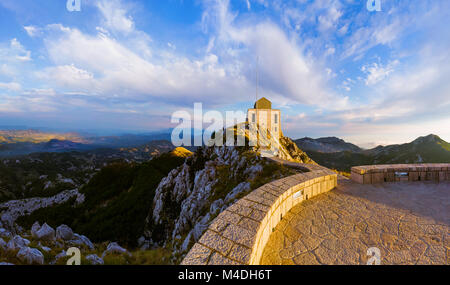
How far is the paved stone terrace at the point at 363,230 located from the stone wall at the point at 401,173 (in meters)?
1.25

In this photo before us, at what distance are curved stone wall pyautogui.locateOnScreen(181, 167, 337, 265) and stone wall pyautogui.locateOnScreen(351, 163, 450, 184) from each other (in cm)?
377

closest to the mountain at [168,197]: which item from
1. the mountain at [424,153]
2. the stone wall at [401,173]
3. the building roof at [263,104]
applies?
the stone wall at [401,173]

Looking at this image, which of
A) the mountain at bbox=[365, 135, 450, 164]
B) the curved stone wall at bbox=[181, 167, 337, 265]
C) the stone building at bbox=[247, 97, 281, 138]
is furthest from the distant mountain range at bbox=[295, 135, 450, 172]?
the curved stone wall at bbox=[181, 167, 337, 265]

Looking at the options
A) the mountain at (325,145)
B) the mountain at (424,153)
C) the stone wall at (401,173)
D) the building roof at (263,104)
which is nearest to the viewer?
the stone wall at (401,173)

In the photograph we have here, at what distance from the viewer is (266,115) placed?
125 ft

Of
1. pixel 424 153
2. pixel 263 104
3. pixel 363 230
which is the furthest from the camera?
Answer: pixel 424 153

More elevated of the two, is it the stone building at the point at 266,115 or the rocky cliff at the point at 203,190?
the stone building at the point at 266,115

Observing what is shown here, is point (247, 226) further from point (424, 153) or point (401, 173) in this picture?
point (424, 153)

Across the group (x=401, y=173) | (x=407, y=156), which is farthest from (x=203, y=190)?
(x=407, y=156)

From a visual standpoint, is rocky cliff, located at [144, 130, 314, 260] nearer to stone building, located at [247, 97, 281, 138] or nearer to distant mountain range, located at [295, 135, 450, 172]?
stone building, located at [247, 97, 281, 138]

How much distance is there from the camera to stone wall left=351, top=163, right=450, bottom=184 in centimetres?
690

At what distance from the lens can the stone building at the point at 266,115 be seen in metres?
37.6

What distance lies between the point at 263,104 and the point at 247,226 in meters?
38.6

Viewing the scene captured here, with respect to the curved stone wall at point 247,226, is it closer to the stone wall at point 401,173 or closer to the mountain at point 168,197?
the stone wall at point 401,173
